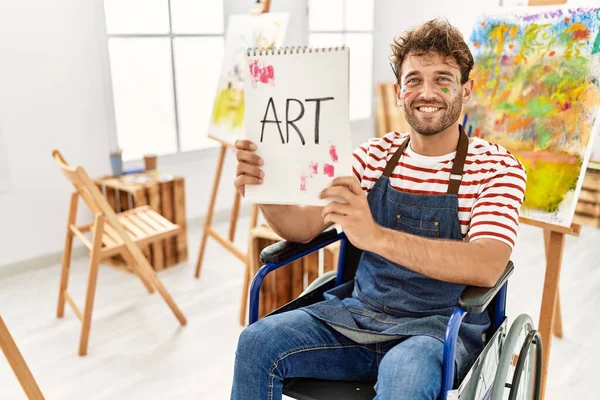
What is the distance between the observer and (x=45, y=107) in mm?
3342

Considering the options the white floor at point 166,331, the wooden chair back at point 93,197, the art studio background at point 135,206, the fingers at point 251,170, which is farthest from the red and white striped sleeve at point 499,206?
the wooden chair back at point 93,197

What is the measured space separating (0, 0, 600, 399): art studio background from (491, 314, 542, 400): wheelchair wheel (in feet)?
1.98

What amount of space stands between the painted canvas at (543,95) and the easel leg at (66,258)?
5.77 feet

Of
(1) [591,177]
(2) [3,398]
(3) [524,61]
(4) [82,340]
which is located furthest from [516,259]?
(2) [3,398]

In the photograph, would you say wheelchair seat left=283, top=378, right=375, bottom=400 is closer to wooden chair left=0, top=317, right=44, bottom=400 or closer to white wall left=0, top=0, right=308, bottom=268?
wooden chair left=0, top=317, right=44, bottom=400

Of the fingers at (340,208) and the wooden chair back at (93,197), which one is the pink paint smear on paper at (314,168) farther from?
the wooden chair back at (93,197)

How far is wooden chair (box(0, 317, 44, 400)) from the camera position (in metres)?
1.66

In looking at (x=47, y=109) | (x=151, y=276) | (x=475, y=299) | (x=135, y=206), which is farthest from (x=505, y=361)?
(x=47, y=109)

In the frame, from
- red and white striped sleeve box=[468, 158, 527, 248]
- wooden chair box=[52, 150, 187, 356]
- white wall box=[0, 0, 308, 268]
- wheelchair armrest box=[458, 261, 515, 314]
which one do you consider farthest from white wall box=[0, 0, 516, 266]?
wheelchair armrest box=[458, 261, 515, 314]

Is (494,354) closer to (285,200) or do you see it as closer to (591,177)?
(285,200)

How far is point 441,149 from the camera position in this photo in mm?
1594

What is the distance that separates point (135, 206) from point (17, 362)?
1700mm

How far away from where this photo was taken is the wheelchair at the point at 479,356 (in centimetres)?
127

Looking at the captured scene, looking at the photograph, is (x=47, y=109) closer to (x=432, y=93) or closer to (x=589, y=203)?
(x=432, y=93)
